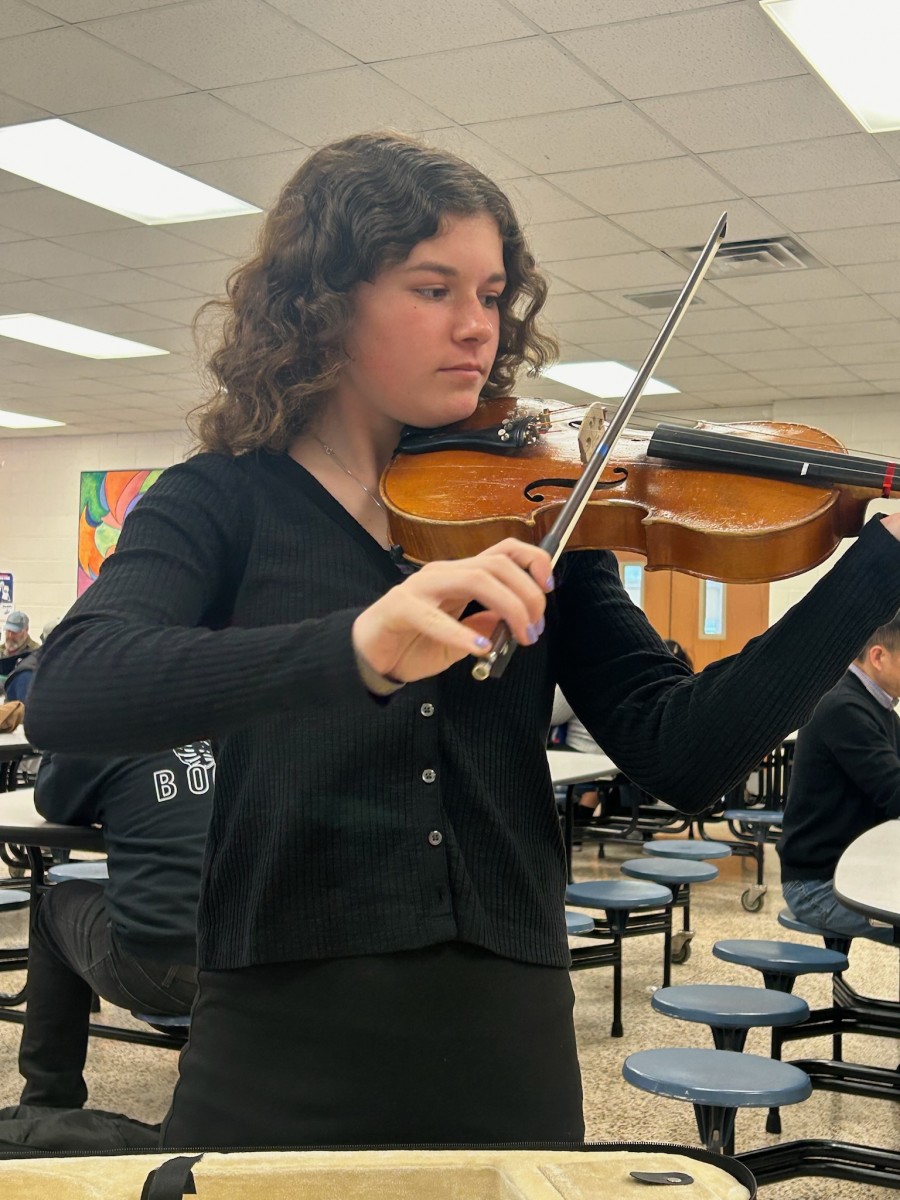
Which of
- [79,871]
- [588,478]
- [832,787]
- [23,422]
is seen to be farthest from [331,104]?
[23,422]

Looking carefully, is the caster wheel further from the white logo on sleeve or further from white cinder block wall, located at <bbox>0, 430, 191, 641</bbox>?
white cinder block wall, located at <bbox>0, 430, 191, 641</bbox>

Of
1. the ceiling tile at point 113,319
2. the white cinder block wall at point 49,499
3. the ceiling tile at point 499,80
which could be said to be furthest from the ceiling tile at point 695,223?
the white cinder block wall at point 49,499

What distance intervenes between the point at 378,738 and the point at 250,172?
423cm

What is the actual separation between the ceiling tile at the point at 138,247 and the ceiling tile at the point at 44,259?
7 cm

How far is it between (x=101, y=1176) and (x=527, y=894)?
1.10ft

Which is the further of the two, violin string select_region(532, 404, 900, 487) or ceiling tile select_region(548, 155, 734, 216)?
ceiling tile select_region(548, 155, 734, 216)

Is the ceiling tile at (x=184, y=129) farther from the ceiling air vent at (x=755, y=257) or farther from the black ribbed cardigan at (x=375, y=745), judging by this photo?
the black ribbed cardigan at (x=375, y=745)

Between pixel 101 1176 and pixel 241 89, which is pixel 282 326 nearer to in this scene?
pixel 101 1176

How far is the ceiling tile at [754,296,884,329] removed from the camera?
639 cm

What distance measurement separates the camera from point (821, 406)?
29.7 ft

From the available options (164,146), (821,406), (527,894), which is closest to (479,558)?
(527,894)

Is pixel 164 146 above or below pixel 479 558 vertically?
above

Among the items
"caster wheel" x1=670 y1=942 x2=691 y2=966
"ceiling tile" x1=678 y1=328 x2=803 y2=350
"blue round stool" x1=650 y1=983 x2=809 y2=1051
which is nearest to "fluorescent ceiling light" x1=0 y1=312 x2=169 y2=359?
"ceiling tile" x1=678 y1=328 x2=803 y2=350

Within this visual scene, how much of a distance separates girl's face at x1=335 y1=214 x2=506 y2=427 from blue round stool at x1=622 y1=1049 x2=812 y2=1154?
1.41 metres
